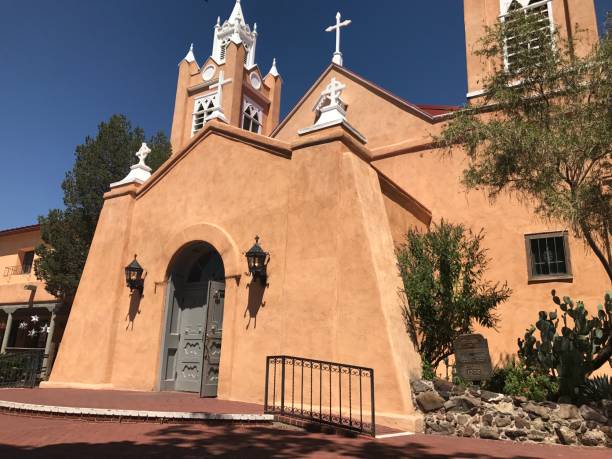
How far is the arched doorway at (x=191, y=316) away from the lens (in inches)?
404

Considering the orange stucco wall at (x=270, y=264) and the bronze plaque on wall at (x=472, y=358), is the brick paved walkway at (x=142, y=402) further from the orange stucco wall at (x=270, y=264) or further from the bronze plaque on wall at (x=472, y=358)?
the bronze plaque on wall at (x=472, y=358)

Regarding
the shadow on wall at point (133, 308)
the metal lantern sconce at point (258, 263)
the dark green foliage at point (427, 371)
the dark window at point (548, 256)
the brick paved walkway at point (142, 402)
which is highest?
the dark window at point (548, 256)

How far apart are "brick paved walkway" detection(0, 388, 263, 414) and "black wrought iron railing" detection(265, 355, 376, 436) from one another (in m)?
0.58

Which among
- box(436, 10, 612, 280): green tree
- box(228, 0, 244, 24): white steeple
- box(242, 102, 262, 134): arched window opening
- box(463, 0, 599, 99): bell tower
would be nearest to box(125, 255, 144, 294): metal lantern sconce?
box(436, 10, 612, 280): green tree

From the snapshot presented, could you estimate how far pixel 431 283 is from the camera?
8.83m

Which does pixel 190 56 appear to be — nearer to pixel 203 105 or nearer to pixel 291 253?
pixel 203 105

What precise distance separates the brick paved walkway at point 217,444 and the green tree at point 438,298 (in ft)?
6.63

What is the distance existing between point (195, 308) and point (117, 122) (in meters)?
13.6

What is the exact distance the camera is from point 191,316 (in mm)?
11391

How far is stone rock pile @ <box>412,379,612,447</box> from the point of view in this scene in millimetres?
6988

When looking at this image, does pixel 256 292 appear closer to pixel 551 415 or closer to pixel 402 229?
pixel 402 229

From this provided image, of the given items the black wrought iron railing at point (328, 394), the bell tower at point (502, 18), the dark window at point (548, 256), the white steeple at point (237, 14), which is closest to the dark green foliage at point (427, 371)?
the black wrought iron railing at point (328, 394)

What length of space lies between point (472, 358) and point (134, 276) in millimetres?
7817

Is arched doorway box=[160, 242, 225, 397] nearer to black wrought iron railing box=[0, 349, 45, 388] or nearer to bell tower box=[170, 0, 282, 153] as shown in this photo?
black wrought iron railing box=[0, 349, 45, 388]
